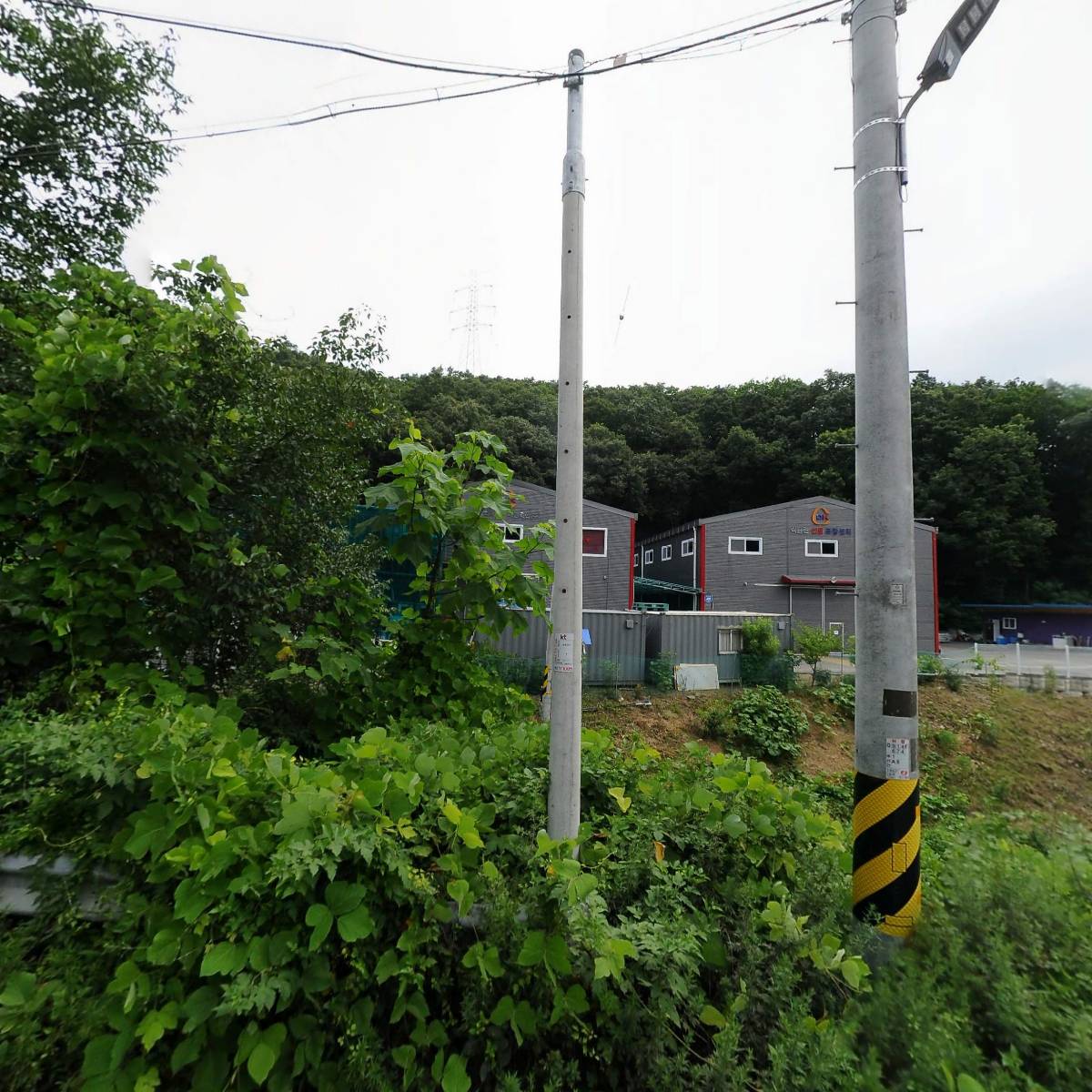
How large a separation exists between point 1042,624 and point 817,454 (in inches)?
597

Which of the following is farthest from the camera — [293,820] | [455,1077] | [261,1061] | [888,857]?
[888,857]

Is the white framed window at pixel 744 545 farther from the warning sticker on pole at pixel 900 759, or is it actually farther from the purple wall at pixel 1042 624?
the warning sticker on pole at pixel 900 759

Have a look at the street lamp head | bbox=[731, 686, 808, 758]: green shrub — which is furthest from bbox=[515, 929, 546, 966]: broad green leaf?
bbox=[731, 686, 808, 758]: green shrub

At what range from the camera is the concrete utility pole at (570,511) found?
2067mm

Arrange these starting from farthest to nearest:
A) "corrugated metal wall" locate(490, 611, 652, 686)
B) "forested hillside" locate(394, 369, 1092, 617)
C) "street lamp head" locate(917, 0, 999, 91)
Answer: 1. "forested hillside" locate(394, 369, 1092, 617)
2. "corrugated metal wall" locate(490, 611, 652, 686)
3. "street lamp head" locate(917, 0, 999, 91)

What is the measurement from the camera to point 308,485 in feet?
11.5

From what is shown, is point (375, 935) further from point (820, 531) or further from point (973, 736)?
point (820, 531)

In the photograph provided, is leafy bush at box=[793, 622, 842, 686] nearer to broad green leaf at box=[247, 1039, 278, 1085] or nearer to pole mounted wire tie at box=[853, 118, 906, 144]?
pole mounted wire tie at box=[853, 118, 906, 144]

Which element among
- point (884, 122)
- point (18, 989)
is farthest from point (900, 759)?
point (18, 989)

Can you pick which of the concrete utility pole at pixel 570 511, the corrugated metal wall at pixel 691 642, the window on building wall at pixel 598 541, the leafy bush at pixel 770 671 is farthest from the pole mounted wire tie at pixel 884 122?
the window on building wall at pixel 598 541

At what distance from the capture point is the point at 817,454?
36688 millimetres

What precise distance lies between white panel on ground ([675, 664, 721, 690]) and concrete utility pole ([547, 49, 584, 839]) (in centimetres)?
1198

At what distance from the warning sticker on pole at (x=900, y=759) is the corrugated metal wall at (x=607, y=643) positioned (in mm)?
11150

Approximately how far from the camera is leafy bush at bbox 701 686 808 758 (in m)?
10.7
